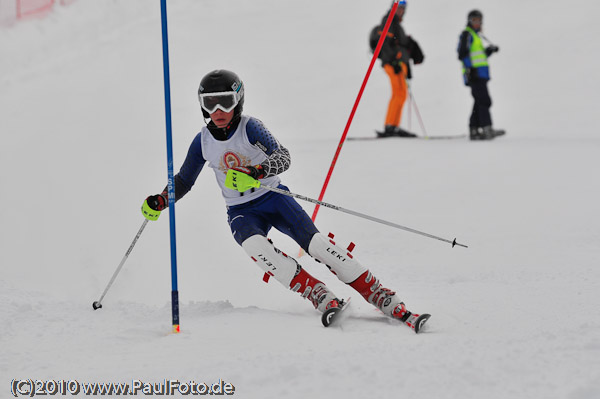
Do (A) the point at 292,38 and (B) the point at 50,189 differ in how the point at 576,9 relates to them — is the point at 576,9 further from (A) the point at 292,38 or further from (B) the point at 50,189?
(B) the point at 50,189

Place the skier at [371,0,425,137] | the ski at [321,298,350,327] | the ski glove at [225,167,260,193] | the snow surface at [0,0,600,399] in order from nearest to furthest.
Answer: the snow surface at [0,0,600,399]
the ski at [321,298,350,327]
the ski glove at [225,167,260,193]
the skier at [371,0,425,137]

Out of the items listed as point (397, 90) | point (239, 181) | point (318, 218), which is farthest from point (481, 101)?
point (239, 181)

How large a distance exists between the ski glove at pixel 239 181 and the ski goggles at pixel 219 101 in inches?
16.0

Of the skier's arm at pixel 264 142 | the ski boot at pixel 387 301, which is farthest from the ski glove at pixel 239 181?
the ski boot at pixel 387 301

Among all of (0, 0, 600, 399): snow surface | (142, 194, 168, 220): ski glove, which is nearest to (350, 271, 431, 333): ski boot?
(0, 0, 600, 399): snow surface

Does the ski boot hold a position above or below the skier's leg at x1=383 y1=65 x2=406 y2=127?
below

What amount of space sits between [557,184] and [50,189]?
18.6ft

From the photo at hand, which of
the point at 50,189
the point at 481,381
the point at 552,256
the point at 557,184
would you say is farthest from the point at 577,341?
the point at 50,189

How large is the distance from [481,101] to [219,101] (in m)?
6.58

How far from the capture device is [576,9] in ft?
55.9

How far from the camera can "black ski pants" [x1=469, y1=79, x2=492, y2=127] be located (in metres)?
10.0

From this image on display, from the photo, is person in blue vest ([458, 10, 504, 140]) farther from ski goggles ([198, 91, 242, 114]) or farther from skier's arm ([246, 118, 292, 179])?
ski goggles ([198, 91, 242, 114])

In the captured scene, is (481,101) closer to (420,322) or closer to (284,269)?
(284,269)

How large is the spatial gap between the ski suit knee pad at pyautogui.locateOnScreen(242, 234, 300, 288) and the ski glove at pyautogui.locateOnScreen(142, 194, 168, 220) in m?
0.62
